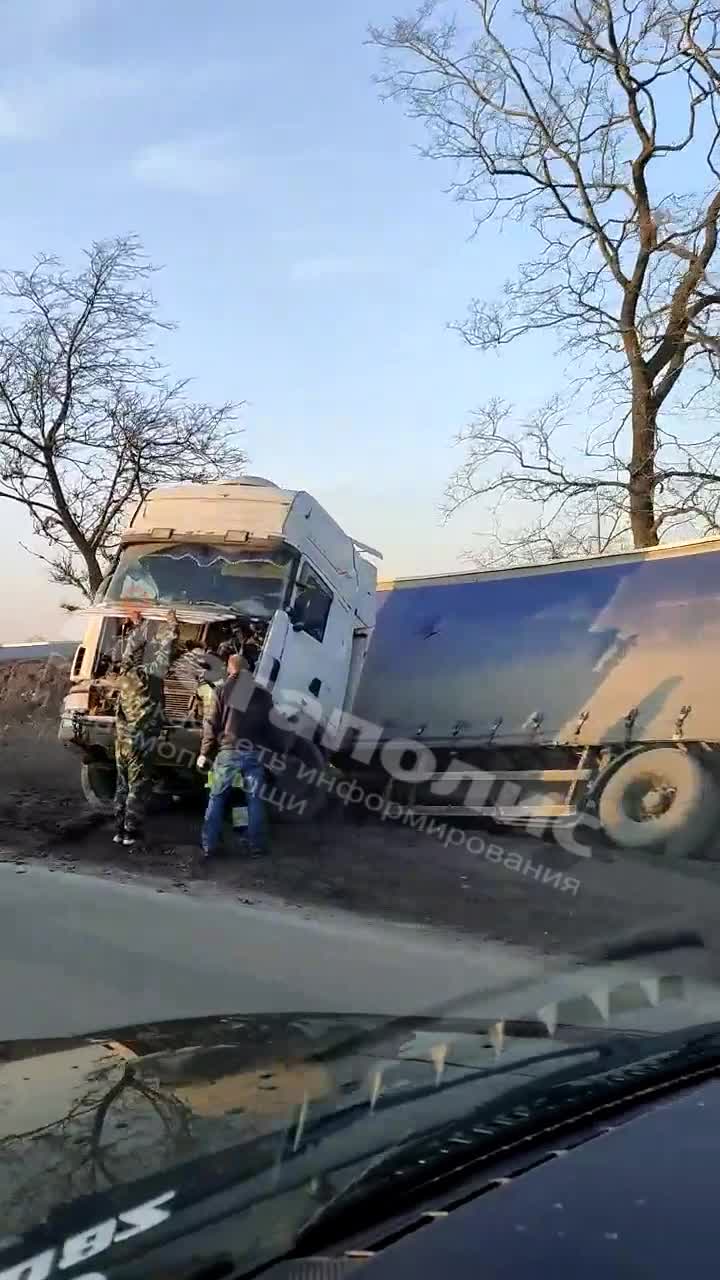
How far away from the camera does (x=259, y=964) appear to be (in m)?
6.38

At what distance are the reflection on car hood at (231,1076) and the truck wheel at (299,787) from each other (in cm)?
663

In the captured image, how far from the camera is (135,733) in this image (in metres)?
9.89

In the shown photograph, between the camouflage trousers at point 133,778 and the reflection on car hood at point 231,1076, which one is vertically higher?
the camouflage trousers at point 133,778

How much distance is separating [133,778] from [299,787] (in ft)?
5.36

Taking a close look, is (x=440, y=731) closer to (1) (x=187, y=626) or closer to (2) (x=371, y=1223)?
(1) (x=187, y=626)

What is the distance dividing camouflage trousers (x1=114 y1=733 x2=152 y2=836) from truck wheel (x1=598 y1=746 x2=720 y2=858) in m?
4.09

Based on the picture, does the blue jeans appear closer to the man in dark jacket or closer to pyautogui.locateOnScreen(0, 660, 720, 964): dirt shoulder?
the man in dark jacket

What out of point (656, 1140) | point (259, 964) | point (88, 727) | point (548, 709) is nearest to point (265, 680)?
point (88, 727)

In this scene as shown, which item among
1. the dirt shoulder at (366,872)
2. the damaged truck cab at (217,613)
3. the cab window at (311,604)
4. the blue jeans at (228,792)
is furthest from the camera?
the cab window at (311,604)

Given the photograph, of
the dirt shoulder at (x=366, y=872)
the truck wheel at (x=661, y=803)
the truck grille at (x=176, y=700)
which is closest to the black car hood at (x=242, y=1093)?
the dirt shoulder at (x=366, y=872)

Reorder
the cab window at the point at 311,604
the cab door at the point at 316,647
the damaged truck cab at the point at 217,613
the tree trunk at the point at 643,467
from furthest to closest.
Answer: the tree trunk at the point at 643,467 < the cab window at the point at 311,604 < the cab door at the point at 316,647 < the damaged truck cab at the point at 217,613

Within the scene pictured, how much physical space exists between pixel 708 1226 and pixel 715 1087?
34.5 inches

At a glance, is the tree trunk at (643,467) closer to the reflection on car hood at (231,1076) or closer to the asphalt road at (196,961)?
the asphalt road at (196,961)

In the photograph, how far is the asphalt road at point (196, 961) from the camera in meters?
5.43
